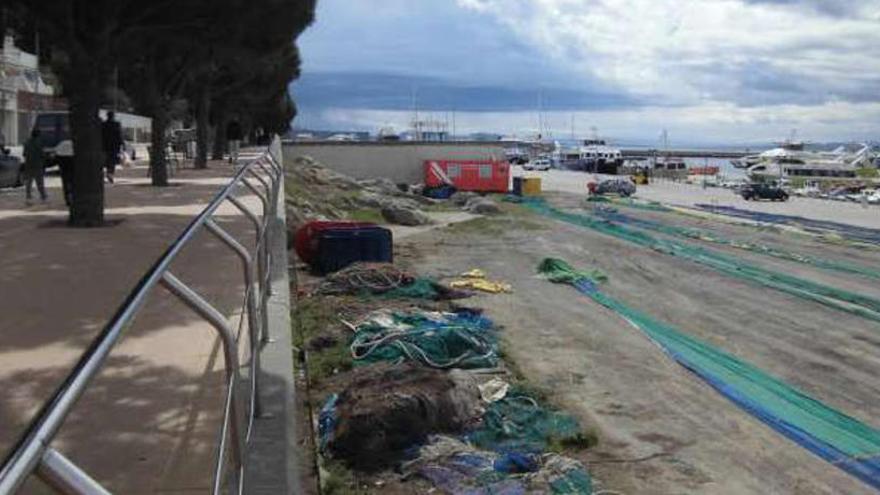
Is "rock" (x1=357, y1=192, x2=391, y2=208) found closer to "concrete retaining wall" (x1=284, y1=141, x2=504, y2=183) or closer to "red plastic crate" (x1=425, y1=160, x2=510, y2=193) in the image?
"red plastic crate" (x1=425, y1=160, x2=510, y2=193)

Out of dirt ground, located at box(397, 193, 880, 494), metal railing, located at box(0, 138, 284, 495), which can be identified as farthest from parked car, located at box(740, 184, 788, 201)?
metal railing, located at box(0, 138, 284, 495)

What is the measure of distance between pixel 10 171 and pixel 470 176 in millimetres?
33419

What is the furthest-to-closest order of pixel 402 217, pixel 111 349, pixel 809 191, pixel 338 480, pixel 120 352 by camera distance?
pixel 809 191 → pixel 402 217 → pixel 338 480 → pixel 120 352 → pixel 111 349

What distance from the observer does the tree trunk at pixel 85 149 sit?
1569cm

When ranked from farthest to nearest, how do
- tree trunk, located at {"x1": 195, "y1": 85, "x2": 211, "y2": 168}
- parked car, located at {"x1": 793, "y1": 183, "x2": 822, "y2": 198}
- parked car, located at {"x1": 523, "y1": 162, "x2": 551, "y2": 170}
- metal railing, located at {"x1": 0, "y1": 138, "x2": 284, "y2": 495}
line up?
parked car, located at {"x1": 523, "y1": 162, "x2": 551, "y2": 170} < parked car, located at {"x1": 793, "y1": 183, "x2": 822, "y2": 198} < tree trunk, located at {"x1": 195, "y1": 85, "x2": 211, "y2": 168} < metal railing, located at {"x1": 0, "y1": 138, "x2": 284, "y2": 495}

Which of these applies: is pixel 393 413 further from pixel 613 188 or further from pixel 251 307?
pixel 613 188

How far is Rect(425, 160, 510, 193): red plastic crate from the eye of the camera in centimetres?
5828

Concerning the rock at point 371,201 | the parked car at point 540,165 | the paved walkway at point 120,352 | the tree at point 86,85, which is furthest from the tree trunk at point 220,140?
the parked car at point 540,165

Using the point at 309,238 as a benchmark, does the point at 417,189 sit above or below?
below

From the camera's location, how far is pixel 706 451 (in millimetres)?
8617

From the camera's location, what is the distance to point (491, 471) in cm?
734

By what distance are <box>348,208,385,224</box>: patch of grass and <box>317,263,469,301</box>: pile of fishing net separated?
17258 millimetres

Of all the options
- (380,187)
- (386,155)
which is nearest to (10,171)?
(380,187)

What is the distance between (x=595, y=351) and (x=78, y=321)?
634 centimetres
